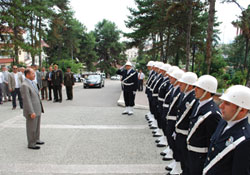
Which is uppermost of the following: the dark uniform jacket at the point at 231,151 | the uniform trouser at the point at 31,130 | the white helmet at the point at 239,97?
the white helmet at the point at 239,97

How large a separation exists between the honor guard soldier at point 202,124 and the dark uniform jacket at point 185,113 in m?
0.45

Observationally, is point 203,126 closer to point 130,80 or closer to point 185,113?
point 185,113

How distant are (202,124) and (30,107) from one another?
4127mm

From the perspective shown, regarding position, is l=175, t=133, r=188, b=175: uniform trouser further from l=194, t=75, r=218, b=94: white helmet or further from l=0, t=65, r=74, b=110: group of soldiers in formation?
l=0, t=65, r=74, b=110: group of soldiers in formation

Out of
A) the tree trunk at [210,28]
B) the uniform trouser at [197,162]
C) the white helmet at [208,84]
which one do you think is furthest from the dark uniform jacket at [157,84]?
the tree trunk at [210,28]

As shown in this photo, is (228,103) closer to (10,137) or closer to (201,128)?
(201,128)

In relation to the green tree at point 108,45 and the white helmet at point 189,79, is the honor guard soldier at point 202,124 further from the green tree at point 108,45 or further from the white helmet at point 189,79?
the green tree at point 108,45

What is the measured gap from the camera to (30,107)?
18.1 feet

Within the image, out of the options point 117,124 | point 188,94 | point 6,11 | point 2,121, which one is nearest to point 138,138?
point 117,124

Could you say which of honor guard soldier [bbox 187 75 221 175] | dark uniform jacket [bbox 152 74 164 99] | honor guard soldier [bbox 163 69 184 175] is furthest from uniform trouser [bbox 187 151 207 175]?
dark uniform jacket [bbox 152 74 164 99]

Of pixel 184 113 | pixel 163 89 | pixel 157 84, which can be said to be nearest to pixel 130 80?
pixel 157 84

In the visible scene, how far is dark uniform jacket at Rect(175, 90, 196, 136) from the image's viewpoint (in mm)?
3794

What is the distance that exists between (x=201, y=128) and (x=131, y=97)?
6393 mm

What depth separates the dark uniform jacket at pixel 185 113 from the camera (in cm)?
379
